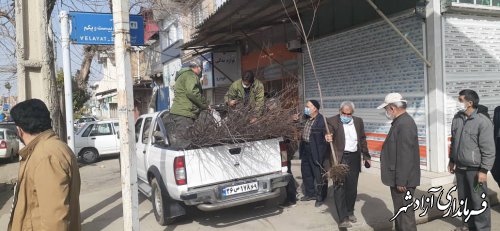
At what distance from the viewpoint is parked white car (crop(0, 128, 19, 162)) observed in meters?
16.2

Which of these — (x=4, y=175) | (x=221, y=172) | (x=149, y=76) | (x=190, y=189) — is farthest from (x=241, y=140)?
(x=149, y=76)

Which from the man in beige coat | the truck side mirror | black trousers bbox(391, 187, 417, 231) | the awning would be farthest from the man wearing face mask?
the man in beige coat

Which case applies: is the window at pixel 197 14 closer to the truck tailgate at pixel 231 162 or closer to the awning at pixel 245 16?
the awning at pixel 245 16

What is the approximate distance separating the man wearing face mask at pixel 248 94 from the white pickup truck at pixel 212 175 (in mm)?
519

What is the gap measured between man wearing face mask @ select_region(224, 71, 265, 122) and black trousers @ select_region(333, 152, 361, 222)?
4.49 ft

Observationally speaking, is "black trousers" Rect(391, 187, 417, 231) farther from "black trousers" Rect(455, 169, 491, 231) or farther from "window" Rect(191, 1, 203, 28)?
"window" Rect(191, 1, 203, 28)

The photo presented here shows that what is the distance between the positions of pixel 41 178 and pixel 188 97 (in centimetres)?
343

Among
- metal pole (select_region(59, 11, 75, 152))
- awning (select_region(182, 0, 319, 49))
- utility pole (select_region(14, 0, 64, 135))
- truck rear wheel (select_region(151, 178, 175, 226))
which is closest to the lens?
utility pole (select_region(14, 0, 64, 135))

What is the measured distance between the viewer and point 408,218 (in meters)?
4.46

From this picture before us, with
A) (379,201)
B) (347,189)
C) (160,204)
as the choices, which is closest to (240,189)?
(160,204)

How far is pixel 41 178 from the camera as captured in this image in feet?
8.68

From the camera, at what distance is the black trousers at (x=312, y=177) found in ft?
21.2

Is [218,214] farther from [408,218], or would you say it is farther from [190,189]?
[408,218]

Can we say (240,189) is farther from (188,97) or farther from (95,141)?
(95,141)
